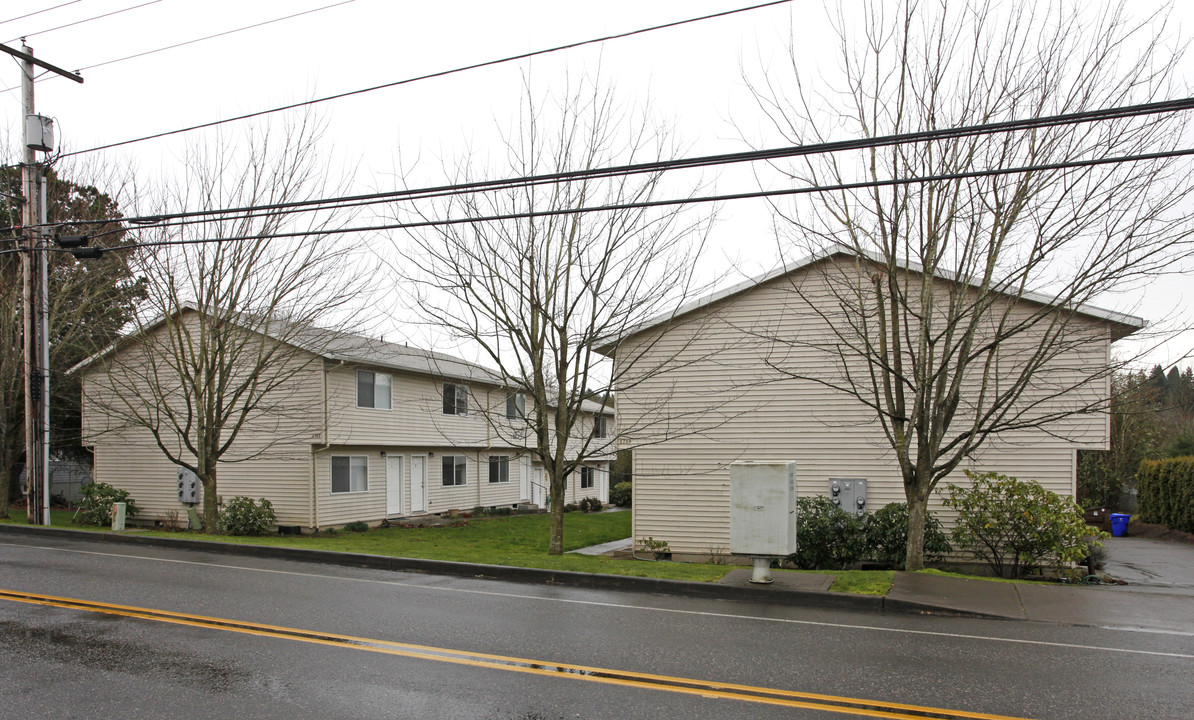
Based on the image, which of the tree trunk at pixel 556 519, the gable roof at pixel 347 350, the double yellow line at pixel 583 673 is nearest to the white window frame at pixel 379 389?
the gable roof at pixel 347 350

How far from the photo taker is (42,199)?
1858 cm

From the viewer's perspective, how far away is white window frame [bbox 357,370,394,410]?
24761mm

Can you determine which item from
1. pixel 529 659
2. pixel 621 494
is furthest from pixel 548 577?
pixel 621 494

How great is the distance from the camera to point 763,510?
11.1m

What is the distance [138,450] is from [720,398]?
19144mm

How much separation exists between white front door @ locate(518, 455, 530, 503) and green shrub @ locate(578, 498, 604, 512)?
10.8 feet

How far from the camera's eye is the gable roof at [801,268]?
1380 centimetres

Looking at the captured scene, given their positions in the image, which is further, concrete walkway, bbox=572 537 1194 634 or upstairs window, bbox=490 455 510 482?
upstairs window, bbox=490 455 510 482

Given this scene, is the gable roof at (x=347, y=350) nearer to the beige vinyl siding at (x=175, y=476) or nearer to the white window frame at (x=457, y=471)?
the beige vinyl siding at (x=175, y=476)

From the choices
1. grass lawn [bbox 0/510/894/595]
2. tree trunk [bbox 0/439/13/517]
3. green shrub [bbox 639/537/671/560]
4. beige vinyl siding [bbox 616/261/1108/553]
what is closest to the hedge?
beige vinyl siding [bbox 616/261/1108/553]

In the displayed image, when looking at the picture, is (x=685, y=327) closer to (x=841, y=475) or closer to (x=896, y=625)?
(x=841, y=475)

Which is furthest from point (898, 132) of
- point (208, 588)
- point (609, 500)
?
point (609, 500)

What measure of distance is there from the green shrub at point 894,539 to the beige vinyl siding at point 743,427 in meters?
0.98

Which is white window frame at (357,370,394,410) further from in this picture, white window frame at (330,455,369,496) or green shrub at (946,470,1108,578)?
green shrub at (946,470,1108,578)
